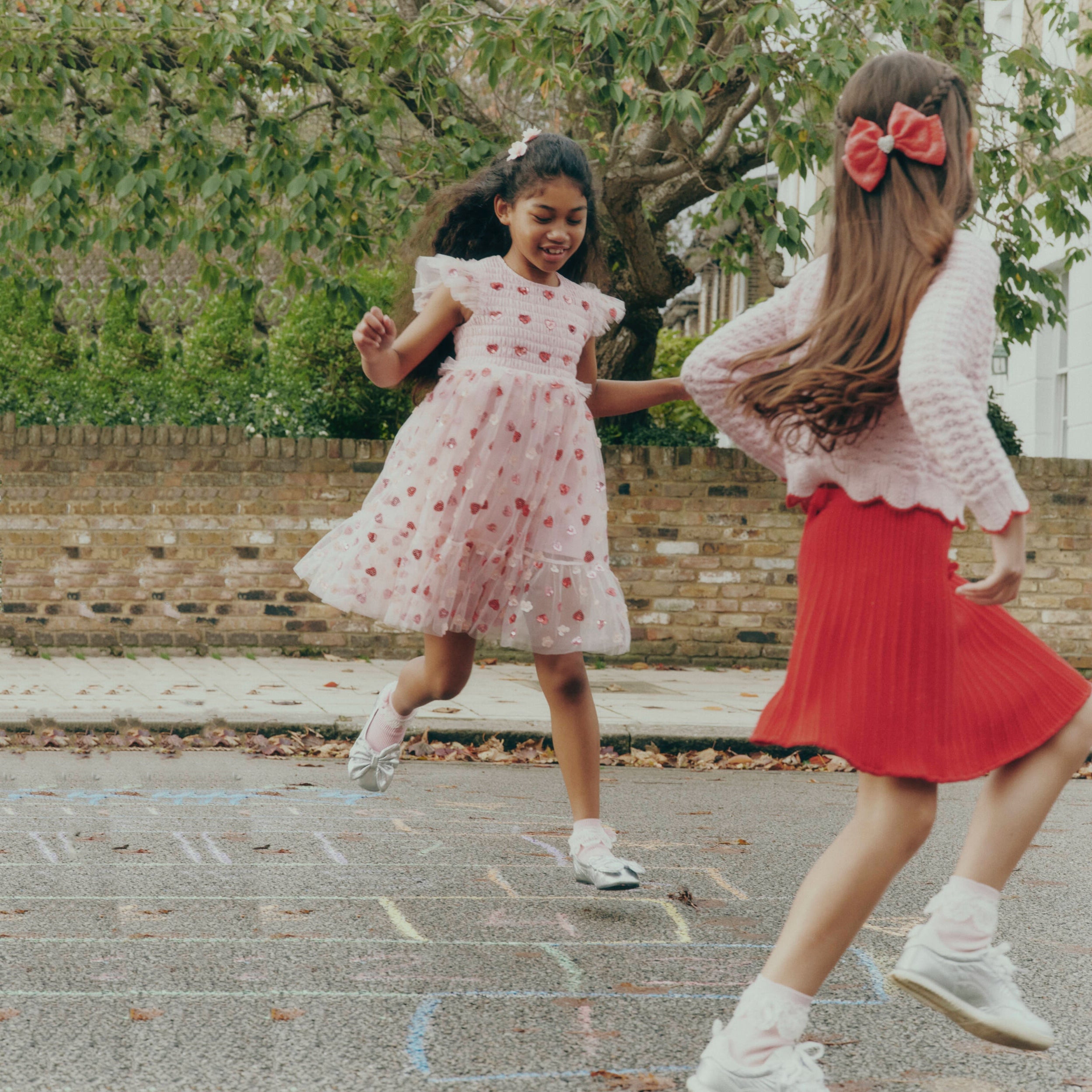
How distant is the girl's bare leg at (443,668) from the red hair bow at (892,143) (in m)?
2.09

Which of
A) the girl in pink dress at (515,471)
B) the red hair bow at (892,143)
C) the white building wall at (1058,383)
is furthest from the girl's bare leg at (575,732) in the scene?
the white building wall at (1058,383)

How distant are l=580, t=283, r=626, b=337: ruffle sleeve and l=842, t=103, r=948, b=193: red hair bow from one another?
1.67 meters

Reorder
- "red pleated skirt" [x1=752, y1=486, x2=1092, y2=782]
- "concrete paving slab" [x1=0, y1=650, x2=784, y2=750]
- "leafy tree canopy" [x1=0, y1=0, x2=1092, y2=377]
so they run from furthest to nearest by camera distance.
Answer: "leafy tree canopy" [x1=0, y1=0, x2=1092, y2=377], "concrete paving slab" [x1=0, y1=650, x2=784, y2=750], "red pleated skirt" [x1=752, y1=486, x2=1092, y2=782]

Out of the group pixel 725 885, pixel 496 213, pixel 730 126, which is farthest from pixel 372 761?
pixel 730 126

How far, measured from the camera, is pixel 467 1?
9.77m

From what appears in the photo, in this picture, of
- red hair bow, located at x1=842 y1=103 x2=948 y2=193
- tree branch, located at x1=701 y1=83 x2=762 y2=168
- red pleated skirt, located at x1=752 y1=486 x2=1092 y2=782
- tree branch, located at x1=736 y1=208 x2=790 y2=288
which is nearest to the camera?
red pleated skirt, located at x1=752 y1=486 x2=1092 y2=782

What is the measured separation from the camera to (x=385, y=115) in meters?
9.49

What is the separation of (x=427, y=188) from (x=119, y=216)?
7.47 feet

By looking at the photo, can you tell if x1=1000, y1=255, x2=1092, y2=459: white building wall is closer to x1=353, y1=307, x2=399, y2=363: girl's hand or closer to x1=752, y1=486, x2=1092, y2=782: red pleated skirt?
x1=353, y1=307, x2=399, y2=363: girl's hand

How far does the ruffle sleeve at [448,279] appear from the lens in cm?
407

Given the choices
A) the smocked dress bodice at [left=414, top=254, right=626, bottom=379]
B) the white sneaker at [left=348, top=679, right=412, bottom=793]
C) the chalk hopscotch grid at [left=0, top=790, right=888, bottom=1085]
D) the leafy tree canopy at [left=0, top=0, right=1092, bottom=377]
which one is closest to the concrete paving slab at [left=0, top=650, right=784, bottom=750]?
the leafy tree canopy at [left=0, top=0, right=1092, bottom=377]

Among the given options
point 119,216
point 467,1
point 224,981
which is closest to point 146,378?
point 119,216

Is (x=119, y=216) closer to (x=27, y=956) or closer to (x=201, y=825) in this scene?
(x=201, y=825)

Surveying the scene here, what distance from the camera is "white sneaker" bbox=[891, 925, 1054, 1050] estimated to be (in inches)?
96.0
